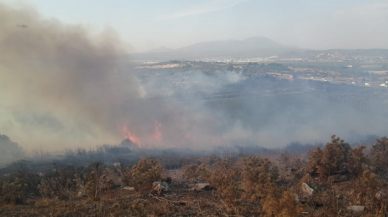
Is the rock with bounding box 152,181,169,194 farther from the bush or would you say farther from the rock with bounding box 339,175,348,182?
the rock with bounding box 339,175,348,182

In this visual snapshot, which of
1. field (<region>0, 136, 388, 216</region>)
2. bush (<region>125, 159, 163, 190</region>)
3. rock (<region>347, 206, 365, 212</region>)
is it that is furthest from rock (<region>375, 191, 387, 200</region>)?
bush (<region>125, 159, 163, 190</region>)

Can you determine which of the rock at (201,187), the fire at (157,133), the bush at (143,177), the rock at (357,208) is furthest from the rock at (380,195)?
the fire at (157,133)

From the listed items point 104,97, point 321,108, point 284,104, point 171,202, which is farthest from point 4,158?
point 321,108

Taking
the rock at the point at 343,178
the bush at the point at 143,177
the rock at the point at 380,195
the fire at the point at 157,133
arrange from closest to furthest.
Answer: the rock at the point at 380,195 → the bush at the point at 143,177 → the rock at the point at 343,178 → the fire at the point at 157,133

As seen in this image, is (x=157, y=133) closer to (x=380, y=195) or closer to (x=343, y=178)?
(x=343, y=178)

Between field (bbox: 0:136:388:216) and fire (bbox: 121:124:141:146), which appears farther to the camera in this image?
fire (bbox: 121:124:141:146)

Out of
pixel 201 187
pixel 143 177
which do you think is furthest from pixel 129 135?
pixel 201 187

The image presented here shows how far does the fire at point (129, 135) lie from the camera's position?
33941mm

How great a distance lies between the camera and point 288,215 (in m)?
6.38

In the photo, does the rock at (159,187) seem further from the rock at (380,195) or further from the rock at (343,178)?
the rock at (343,178)

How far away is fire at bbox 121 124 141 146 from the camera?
33941mm

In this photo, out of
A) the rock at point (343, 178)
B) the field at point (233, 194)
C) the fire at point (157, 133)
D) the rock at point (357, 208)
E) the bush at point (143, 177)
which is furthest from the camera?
the fire at point (157, 133)

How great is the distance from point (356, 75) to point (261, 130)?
1337 inches

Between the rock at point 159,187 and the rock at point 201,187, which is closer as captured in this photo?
the rock at point 159,187
